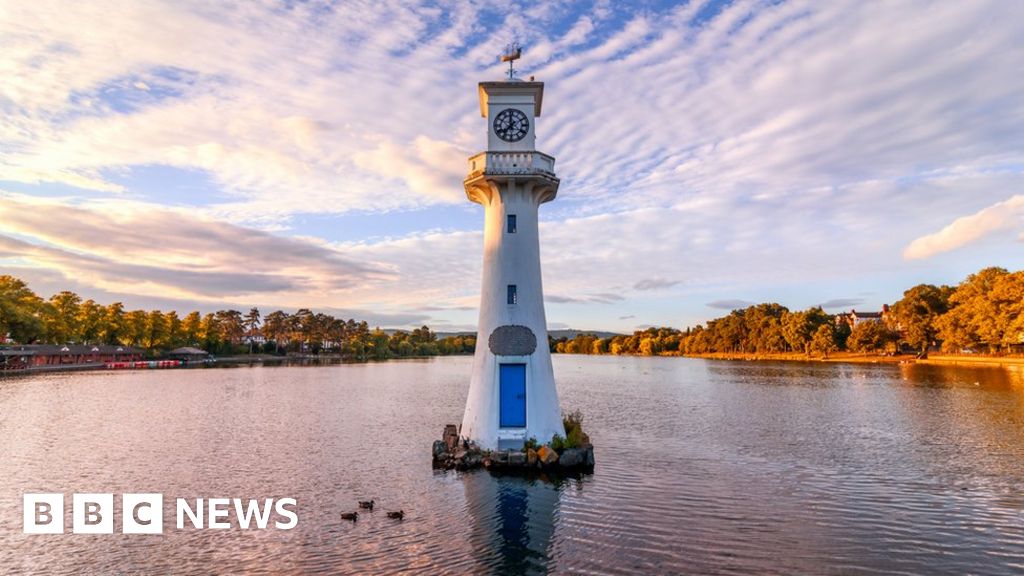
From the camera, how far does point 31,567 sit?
13.2 m

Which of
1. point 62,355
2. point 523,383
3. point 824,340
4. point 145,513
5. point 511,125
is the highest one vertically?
point 511,125

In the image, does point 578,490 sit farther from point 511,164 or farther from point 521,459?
point 511,164

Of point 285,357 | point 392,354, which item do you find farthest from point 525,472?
point 392,354

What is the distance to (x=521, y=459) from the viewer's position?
67.9 feet

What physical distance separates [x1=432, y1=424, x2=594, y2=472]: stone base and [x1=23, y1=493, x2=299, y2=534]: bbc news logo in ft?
20.6

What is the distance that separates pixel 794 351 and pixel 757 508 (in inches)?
5900

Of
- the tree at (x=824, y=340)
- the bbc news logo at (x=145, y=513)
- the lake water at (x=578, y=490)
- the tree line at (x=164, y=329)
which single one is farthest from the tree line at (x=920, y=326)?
the tree line at (x=164, y=329)

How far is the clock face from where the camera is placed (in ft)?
71.9

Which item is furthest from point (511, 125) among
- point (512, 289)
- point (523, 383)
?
point (523, 383)

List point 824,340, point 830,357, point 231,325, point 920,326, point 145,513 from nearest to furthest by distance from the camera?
point 145,513 → point 920,326 → point 824,340 → point 830,357 → point 231,325

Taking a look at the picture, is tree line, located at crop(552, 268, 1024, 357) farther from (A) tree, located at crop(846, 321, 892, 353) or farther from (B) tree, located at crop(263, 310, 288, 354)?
(B) tree, located at crop(263, 310, 288, 354)

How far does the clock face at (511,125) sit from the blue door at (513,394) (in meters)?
9.22

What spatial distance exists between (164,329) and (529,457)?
139 meters

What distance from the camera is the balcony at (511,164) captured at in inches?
832
